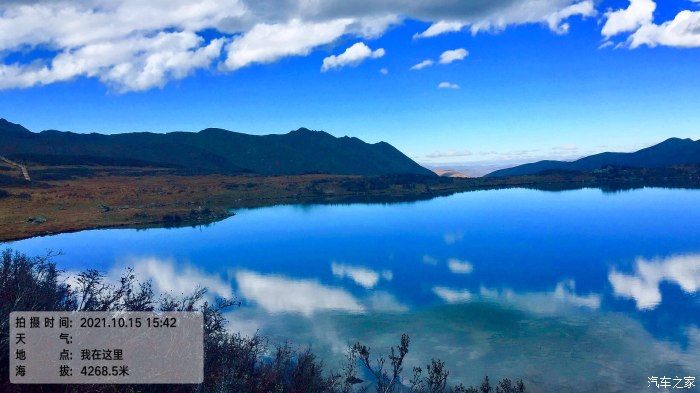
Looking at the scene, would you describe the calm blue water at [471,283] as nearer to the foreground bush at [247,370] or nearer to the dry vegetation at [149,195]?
the foreground bush at [247,370]

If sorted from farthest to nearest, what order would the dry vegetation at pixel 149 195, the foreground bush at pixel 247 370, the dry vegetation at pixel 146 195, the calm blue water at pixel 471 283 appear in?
the dry vegetation at pixel 149 195, the dry vegetation at pixel 146 195, the calm blue water at pixel 471 283, the foreground bush at pixel 247 370

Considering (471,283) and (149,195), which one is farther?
(149,195)

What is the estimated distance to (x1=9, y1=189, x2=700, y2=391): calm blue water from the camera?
32.9 metres


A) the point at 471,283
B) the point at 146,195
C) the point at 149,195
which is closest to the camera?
the point at 471,283

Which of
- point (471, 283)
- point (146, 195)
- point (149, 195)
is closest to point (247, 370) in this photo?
point (471, 283)

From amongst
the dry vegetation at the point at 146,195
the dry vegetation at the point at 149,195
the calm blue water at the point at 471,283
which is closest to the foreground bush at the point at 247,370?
the calm blue water at the point at 471,283

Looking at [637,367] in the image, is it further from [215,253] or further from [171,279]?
[215,253]

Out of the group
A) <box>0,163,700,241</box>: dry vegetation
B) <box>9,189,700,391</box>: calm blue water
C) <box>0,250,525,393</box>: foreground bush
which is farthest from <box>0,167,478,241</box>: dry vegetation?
<box>0,250,525,393</box>: foreground bush

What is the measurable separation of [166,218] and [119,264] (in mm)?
42213

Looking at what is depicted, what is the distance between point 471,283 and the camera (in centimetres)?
5275

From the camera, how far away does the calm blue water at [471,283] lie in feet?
108

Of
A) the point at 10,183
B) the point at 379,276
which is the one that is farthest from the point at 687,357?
the point at 10,183

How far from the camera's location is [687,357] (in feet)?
104

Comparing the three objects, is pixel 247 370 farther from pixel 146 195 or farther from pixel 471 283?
pixel 146 195
